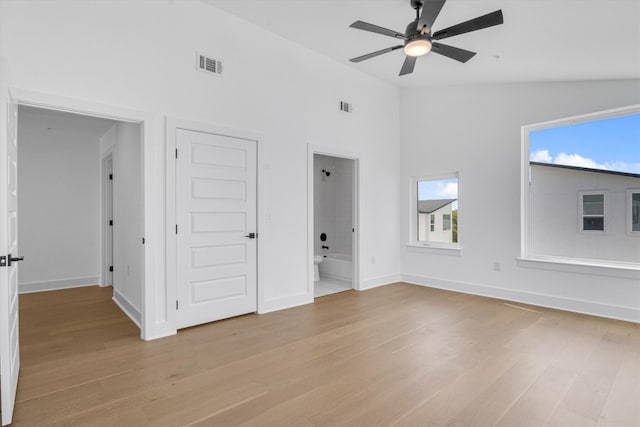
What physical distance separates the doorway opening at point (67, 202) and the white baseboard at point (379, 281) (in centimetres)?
356

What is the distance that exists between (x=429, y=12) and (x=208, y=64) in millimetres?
2305

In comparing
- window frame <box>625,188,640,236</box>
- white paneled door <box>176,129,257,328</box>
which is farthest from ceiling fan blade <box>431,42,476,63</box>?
window frame <box>625,188,640,236</box>

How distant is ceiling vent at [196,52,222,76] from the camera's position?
139 inches

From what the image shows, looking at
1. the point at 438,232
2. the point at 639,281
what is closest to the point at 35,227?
the point at 438,232

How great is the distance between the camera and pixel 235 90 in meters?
3.83

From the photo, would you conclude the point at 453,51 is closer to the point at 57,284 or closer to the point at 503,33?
the point at 503,33

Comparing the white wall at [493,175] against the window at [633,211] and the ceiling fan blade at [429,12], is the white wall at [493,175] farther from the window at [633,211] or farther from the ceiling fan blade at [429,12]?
the ceiling fan blade at [429,12]

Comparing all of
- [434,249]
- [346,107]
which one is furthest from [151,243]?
[434,249]

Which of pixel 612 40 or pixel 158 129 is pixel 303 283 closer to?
pixel 158 129

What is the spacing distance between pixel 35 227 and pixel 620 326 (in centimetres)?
807

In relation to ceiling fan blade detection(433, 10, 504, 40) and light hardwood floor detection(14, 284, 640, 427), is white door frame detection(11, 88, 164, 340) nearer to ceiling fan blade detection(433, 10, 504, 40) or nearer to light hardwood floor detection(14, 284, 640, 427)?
light hardwood floor detection(14, 284, 640, 427)

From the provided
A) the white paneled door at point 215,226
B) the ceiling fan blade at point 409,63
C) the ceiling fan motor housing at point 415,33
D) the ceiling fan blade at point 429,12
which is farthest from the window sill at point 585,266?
the white paneled door at point 215,226

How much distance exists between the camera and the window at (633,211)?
376 cm

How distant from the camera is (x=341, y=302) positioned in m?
4.55
